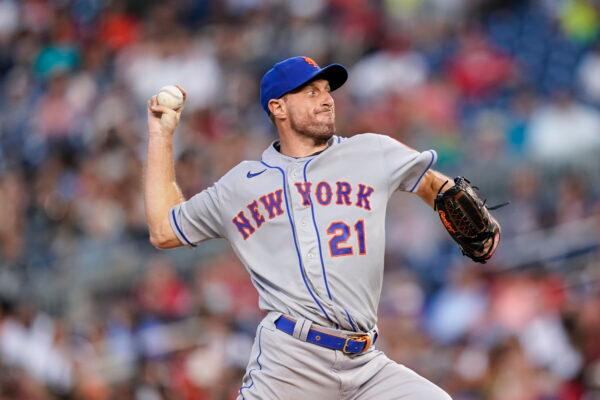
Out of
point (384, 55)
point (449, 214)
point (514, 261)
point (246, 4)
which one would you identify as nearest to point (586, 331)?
point (514, 261)

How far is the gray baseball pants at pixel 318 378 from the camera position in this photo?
16.5 ft

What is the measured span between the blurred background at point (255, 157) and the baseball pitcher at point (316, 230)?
3551 millimetres

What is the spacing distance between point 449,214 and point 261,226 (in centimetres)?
71

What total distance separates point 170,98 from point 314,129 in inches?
27.3

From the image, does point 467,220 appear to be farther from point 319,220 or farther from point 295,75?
point 295,75

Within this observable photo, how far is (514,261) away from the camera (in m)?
9.98

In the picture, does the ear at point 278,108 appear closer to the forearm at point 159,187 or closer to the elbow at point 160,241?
the forearm at point 159,187

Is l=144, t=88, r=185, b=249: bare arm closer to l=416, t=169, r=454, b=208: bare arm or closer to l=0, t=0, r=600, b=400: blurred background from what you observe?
l=416, t=169, r=454, b=208: bare arm

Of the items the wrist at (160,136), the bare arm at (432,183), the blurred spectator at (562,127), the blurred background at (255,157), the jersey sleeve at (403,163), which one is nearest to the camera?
the jersey sleeve at (403,163)

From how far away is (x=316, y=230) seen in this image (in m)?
5.09

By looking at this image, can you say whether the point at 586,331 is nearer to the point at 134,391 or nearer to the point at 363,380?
the point at 134,391

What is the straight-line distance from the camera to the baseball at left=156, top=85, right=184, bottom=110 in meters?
5.58

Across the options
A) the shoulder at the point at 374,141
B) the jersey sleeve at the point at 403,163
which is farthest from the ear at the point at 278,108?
the jersey sleeve at the point at 403,163

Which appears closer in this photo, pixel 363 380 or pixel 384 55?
pixel 363 380
